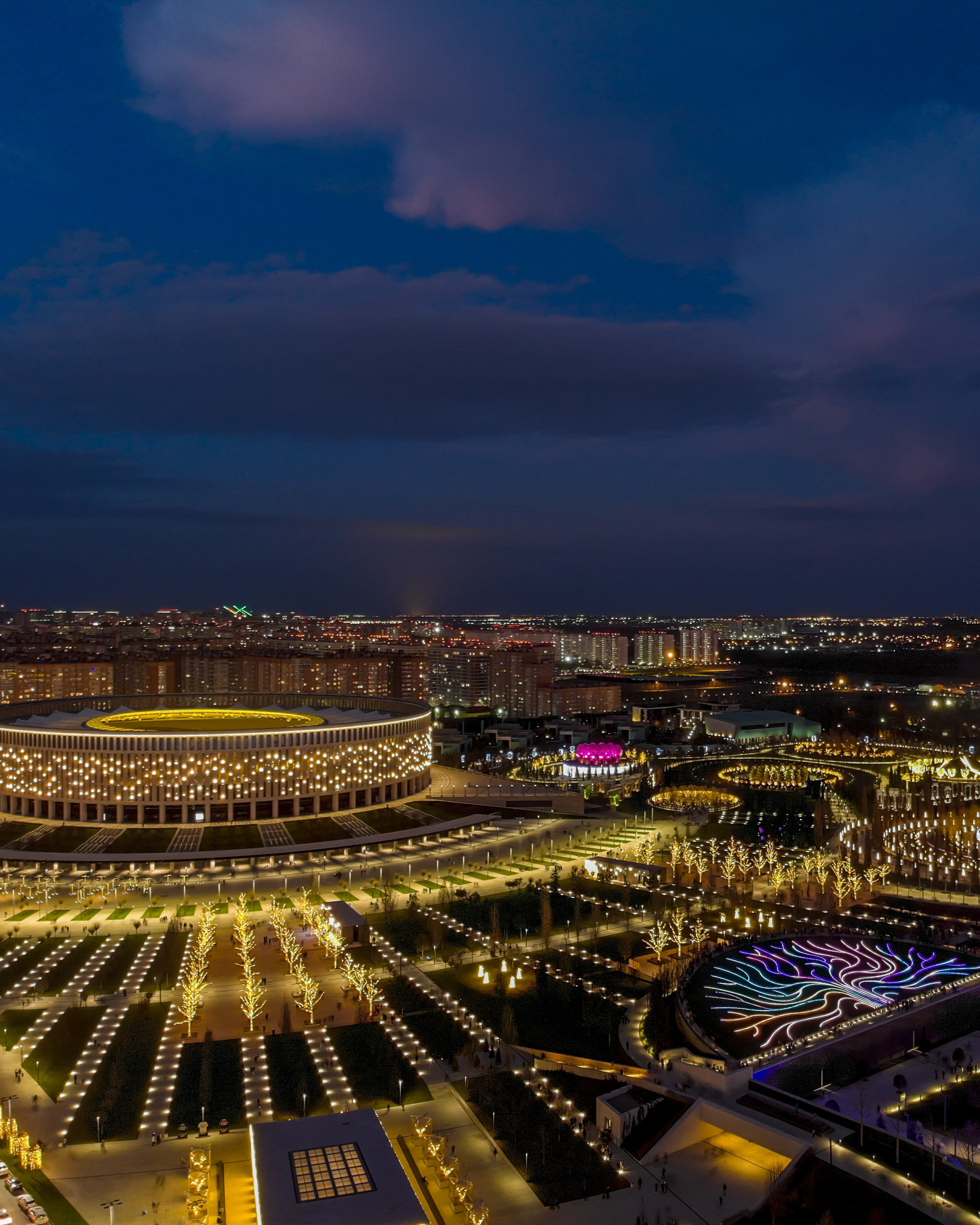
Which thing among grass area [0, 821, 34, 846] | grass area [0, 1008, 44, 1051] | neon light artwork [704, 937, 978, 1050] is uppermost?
grass area [0, 821, 34, 846]

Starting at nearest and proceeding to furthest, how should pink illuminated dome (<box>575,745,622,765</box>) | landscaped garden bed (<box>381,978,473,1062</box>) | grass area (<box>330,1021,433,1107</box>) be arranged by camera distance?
grass area (<box>330,1021,433,1107</box>) < landscaped garden bed (<box>381,978,473,1062</box>) < pink illuminated dome (<box>575,745,622,765</box>)

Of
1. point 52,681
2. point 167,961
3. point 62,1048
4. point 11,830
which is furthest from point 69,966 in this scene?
point 52,681

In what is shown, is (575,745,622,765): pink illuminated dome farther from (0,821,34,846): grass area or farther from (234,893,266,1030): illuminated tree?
(234,893,266,1030): illuminated tree

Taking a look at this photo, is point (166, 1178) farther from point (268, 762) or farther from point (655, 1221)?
point (268, 762)

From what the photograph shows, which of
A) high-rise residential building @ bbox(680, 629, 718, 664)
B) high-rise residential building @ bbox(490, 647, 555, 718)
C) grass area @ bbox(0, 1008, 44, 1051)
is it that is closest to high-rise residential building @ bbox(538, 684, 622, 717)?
high-rise residential building @ bbox(490, 647, 555, 718)

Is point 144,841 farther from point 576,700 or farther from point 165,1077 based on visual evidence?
point 576,700

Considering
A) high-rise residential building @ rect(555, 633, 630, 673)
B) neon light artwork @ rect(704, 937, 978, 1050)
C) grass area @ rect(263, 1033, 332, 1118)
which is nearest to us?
grass area @ rect(263, 1033, 332, 1118)

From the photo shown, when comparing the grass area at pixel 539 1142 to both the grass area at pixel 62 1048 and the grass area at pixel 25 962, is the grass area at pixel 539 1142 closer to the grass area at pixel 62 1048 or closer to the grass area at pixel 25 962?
the grass area at pixel 62 1048
